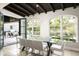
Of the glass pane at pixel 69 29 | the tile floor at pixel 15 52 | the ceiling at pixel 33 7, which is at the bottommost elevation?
the tile floor at pixel 15 52

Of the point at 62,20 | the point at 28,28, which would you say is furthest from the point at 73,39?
the point at 28,28

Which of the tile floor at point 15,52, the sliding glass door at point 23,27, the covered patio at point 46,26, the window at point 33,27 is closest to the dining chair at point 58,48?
the covered patio at point 46,26

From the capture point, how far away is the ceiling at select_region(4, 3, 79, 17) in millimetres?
2551

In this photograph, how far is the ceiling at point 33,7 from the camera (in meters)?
2.55

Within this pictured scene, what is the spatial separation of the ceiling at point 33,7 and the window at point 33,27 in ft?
0.73

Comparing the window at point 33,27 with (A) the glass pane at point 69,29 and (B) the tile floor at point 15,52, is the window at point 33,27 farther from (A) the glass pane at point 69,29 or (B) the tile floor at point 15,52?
(A) the glass pane at point 69,29

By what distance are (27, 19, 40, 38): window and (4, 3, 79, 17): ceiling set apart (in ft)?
0.73

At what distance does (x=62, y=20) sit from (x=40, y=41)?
2.64 feet

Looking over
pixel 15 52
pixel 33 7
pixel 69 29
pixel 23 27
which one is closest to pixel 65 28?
pixel 69 29

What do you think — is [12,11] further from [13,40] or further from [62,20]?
[62,20]

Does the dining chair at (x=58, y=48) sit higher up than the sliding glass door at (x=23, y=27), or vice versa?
the sliding glass door at (x=23, y=27)

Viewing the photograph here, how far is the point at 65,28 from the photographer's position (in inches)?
105

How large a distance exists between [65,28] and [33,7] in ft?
3.24

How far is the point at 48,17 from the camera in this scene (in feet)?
8.87
